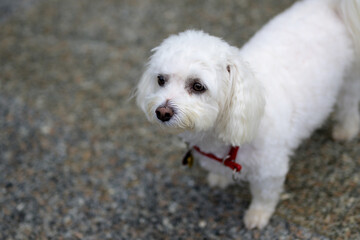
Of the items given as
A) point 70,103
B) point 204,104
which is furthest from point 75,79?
point 204,104

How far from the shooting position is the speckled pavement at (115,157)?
3076 mm

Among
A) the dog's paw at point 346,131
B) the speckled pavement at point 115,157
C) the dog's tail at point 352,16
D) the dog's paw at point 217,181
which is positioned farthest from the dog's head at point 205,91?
the dog's paw at point 346,131

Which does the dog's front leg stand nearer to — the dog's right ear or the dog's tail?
the dog's right ear

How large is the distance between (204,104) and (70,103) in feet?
9.13

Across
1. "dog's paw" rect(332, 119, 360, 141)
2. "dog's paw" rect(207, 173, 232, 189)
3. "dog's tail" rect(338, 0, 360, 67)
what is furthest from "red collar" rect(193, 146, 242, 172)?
"dog's paw" rect(332, 119, 360, 141)

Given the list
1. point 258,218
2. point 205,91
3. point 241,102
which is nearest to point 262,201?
point 258,218

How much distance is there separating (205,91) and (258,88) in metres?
0.34

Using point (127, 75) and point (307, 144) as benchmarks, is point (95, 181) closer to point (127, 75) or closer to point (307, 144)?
point (127, 75)

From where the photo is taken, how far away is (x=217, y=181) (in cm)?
334

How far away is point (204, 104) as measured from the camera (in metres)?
2.19

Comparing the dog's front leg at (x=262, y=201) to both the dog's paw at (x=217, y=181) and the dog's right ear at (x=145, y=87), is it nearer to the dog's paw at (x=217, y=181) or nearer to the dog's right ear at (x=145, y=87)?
the dog's paw at (x=217, y=181)

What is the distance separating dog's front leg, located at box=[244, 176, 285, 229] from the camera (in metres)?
2.71

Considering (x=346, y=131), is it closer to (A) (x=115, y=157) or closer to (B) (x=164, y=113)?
(B) (x=164, y=113)

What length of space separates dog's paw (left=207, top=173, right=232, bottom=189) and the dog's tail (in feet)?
5.16
